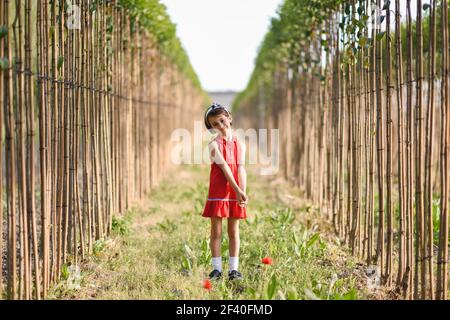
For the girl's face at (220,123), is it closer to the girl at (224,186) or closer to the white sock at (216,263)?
the girl at (224,186)

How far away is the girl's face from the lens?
13.6 feet

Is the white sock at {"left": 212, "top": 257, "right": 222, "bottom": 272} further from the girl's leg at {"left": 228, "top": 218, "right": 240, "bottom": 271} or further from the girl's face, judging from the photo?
the girl's face

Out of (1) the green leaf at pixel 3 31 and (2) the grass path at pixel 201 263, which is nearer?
(1) the green leaf at pixel 3 31

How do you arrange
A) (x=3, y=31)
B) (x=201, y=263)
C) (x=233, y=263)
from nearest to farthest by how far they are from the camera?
(x=3, y=31) → (x=233, y=263) → (x=201, y=263)

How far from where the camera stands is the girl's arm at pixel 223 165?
4.03 meters

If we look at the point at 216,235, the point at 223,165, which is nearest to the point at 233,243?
the point at 216,235

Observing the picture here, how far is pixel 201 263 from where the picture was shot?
459 centimetres

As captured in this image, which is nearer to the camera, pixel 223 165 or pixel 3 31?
pixel 3 31

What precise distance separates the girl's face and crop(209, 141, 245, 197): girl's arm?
0.31 ft

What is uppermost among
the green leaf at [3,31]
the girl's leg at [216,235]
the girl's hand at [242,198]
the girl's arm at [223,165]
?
the green leaf at [3,31]

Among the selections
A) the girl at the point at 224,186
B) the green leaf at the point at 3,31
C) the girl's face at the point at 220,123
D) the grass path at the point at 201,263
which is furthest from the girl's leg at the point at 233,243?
the green leaf at the point at 3,31

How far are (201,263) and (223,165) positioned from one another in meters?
0.90

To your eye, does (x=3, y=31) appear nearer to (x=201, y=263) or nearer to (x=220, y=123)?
(x=220, y=123)

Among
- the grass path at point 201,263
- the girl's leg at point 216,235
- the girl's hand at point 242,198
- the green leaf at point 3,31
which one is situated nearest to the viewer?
the green leaf at point 3,31
